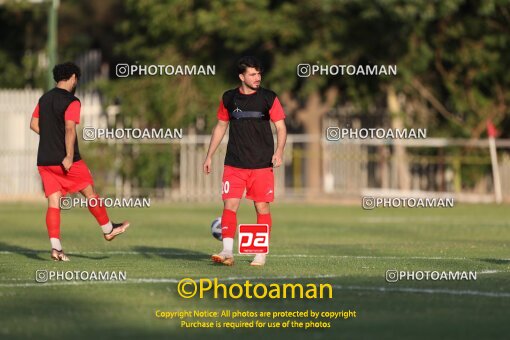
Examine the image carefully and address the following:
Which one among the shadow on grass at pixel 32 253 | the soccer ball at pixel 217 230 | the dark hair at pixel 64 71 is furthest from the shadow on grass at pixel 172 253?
the dark hair at pixel 64 71

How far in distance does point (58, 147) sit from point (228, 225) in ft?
7.07

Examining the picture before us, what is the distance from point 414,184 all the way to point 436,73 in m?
3.07

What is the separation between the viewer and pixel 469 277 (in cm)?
1245

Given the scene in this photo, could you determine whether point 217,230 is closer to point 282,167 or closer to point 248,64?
point 248,64

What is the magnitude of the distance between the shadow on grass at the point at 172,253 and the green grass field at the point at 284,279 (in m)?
0.01

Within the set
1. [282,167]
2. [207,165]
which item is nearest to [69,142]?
[207,165]

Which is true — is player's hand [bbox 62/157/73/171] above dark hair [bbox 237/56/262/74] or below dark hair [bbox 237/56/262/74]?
below

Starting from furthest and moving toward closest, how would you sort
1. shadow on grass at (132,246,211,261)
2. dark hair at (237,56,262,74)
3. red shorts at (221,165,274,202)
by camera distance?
shadow on grass at (132,246,211,261)
red shorts at (221,165,274,202)
dark hair at (237,56,262,74)

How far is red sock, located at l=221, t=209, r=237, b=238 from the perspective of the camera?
45.1ft

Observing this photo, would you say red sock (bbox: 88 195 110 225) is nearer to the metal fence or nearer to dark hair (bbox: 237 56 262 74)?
dark hair (bbox: 237 56 262 74)

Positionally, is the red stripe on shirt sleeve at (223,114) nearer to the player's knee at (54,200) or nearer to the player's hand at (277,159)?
the player's hand at (277,159)

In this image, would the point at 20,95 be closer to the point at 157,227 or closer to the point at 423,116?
the point at 423,116

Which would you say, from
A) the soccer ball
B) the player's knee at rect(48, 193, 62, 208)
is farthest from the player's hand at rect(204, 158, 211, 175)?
the player's knee at rect(48, 193, 62, 208)

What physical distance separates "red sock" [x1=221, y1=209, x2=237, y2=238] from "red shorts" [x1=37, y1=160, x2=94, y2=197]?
72.8 inches
